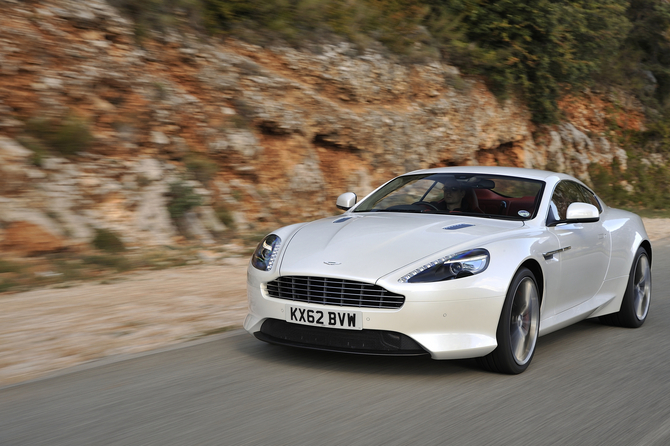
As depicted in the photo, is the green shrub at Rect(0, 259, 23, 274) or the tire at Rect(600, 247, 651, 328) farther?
the green shrub at Rect(0, 259, 23, 274)

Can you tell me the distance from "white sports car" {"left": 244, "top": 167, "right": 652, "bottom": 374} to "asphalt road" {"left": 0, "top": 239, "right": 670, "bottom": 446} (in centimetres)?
24

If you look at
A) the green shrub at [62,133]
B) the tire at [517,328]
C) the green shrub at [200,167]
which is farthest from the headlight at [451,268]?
the green shrub at [200,167]

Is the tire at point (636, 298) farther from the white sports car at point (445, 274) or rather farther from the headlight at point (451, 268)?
the headlight at point (451, 268)

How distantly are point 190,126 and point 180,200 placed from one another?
1.76 metres

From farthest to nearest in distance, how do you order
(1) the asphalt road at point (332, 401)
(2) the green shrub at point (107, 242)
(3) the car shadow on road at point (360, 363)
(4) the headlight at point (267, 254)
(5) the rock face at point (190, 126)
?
(5) the rock face at point (190, 126) < (2) the green shrub at point (107, 242) < (4) the headlight at point (267, 254) < (3) the car shadow on road at point (360, 363) < (1) the asphalt road at point (332, 401)

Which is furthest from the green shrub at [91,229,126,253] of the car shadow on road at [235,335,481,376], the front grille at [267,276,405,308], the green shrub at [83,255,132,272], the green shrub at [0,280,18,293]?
the front grille at [267,276,405,308]

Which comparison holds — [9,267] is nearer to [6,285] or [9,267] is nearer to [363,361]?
[6,285]

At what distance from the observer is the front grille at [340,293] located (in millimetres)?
4312

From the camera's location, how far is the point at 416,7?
18.4 metres

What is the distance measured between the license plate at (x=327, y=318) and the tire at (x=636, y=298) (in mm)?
3149

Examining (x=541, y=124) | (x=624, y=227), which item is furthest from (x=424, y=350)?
(x=541, y=124)

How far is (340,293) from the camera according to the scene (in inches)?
173

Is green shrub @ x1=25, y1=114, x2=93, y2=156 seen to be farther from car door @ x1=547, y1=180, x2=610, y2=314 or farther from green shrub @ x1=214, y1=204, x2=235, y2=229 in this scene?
car door @ x1=547, y1=180, x2=610, y2=314

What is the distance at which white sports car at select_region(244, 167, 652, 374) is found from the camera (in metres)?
4.30
